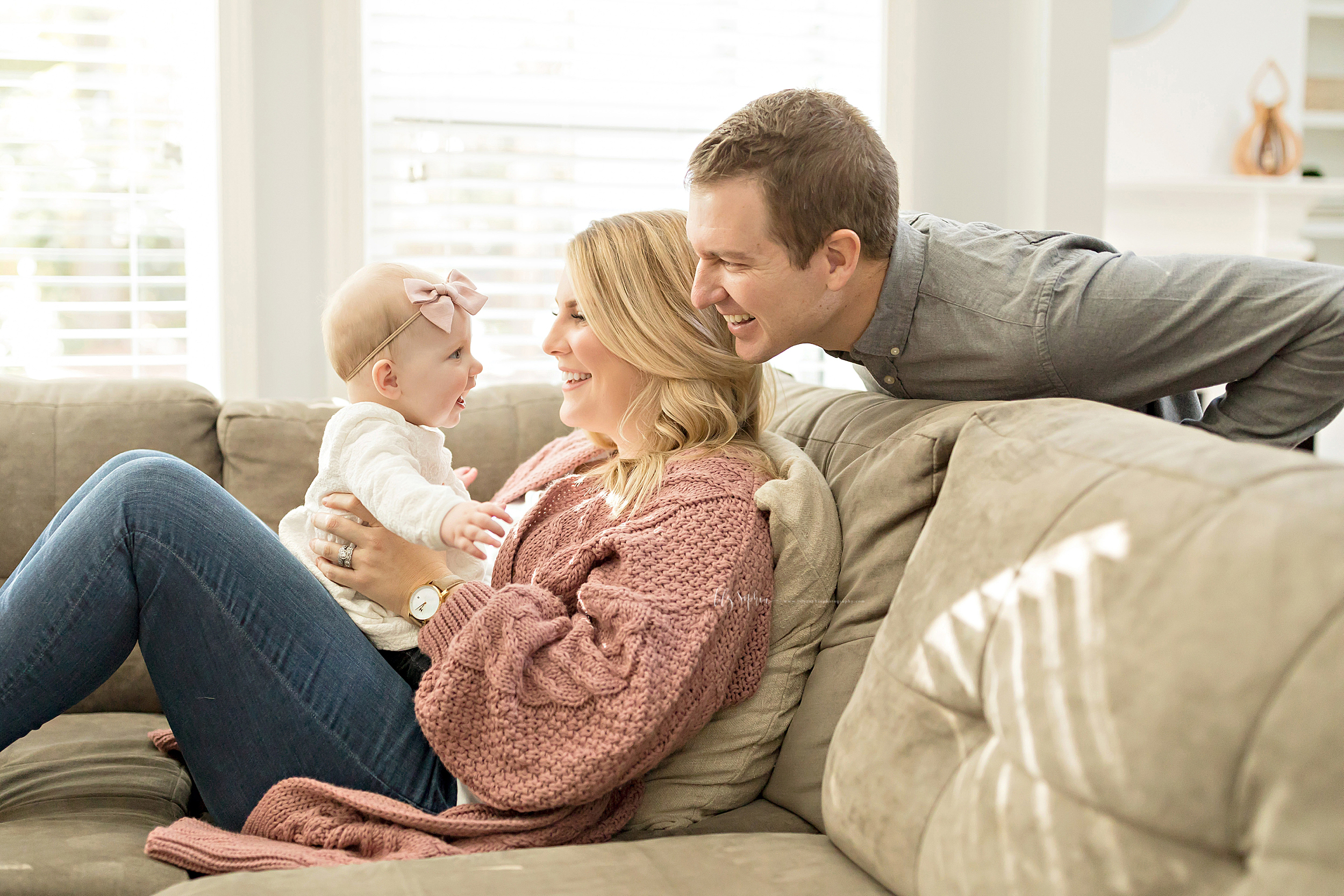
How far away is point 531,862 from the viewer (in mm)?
1062

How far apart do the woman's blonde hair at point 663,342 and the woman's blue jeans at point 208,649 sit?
0.44 meters

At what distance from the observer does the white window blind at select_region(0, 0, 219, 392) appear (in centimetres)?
258

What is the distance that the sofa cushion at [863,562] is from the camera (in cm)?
123

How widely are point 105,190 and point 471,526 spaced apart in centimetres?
195

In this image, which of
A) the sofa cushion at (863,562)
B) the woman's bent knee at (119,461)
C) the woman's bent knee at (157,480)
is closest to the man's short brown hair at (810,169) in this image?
the sofa cushion at (863,562)

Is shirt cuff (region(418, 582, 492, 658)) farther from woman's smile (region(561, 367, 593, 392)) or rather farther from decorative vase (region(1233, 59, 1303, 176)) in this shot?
decorative vase (region(1233, 59, 1303, 176))

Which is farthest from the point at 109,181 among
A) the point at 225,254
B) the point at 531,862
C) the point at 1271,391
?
the point at 1271,391

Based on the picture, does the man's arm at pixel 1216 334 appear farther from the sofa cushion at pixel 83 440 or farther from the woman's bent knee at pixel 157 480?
the sofa cushion at pixel 83 440

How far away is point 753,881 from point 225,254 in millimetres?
2170

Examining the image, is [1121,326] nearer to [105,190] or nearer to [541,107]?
[541,107]

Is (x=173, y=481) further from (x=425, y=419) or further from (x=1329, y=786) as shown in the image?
(x=1329, y=786)

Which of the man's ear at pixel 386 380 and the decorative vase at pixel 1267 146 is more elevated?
the decorative vase at pixel 1267 146

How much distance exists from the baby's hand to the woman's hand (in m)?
0.15

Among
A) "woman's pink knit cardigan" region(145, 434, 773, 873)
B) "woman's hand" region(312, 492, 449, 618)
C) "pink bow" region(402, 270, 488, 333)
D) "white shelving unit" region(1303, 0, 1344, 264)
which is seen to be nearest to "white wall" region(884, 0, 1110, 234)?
"pink bow" region(402, 270, 488, 333)
